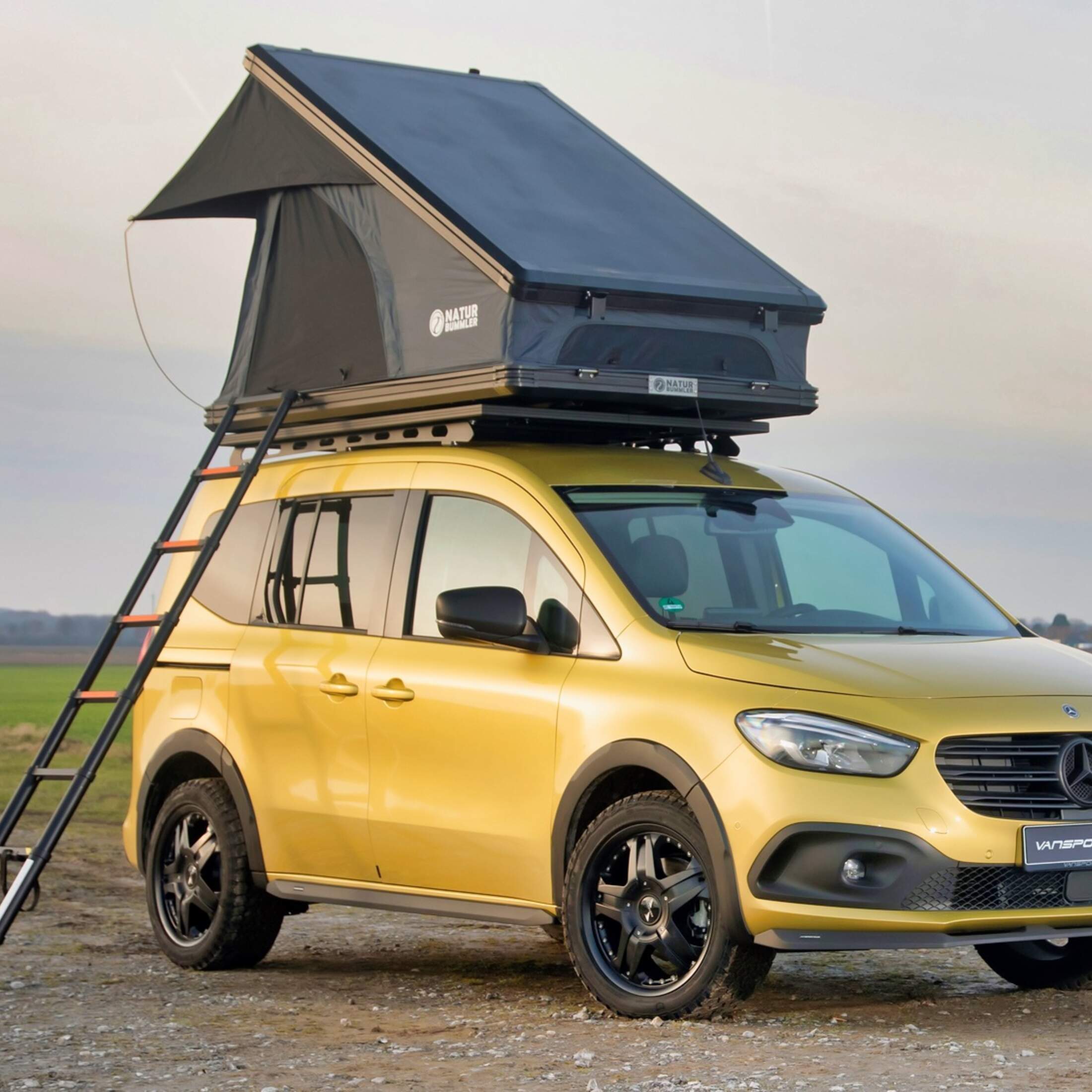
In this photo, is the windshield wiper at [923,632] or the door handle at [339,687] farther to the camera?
the door handle at [339,687]

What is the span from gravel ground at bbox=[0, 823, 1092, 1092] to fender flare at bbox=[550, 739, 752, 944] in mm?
472

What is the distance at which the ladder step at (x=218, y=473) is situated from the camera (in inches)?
386

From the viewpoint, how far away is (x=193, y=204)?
1070 centimetres

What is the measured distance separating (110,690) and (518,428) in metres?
2.59

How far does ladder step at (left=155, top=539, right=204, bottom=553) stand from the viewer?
31.4ft

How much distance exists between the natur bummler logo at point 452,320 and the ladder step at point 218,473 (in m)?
1.57

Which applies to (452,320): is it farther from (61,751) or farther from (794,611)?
(61,751)

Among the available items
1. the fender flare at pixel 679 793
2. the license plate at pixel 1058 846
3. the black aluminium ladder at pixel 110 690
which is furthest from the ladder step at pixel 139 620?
the license plate at pixel 1058 846

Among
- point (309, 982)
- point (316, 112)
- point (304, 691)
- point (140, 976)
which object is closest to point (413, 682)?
point (304, 691)

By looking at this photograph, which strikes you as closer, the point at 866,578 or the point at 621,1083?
the point at 621,1083

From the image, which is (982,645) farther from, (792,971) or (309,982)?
(309,982)

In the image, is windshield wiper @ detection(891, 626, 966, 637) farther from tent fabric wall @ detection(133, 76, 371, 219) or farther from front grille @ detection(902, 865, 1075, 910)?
tent fabric wall @ detection(133, 76, 371, 219)

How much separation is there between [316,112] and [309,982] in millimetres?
4139

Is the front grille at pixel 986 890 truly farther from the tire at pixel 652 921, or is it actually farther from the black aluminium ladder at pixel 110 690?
the black aluminium ladder at pixel 110 690
